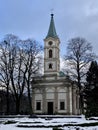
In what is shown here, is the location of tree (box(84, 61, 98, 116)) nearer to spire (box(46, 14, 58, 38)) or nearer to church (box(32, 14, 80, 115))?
church (box(32, 14, 80, 115))

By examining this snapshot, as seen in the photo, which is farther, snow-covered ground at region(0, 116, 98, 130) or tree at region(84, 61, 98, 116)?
tree at region(84, 61, 98, 116)

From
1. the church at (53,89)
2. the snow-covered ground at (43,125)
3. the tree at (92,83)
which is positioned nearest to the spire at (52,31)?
the church at (53,89)

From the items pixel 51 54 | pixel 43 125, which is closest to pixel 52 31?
pixel 51 54

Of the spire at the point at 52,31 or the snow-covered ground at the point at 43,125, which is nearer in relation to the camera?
the snow-covered ground at the point at 43,125

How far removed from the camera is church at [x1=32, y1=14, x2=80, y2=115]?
6675 centimetres

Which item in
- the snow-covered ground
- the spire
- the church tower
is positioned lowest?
the snow-covered ground

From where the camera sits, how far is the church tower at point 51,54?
7044cm

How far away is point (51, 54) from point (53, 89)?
921 centimetres

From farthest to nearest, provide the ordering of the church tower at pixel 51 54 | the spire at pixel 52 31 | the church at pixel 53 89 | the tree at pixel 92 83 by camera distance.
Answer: the spire at pixel 52 31, the church tower at pixel 51 54, the church at pixel 53 89, the tree at pixel 92 83

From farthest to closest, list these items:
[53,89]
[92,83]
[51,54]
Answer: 1. [51,54]
2. [53,89]
3. [92,83]

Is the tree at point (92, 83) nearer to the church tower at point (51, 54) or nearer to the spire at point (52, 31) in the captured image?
the church tower at point (51, 54)

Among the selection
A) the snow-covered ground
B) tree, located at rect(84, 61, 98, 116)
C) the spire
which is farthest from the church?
the snow-covered ground

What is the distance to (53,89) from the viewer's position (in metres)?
67.9

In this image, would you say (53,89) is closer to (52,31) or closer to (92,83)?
(92,83)
